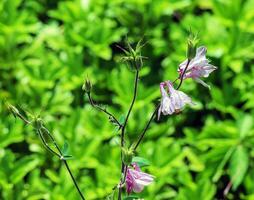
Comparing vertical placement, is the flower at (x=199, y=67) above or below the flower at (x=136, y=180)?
above

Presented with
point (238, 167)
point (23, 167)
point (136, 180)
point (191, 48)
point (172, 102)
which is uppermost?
point (191, 48)

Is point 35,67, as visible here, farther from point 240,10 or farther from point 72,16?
point 240,10

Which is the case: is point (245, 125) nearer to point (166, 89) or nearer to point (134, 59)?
point (166, 89)

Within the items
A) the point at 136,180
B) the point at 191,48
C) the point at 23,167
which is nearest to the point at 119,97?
the point at 23,167

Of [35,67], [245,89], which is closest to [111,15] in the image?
[35,67]

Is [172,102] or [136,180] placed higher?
[172,102]

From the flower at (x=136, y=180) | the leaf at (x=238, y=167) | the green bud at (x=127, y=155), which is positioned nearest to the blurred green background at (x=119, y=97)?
the leaf at (x=238, y=167)

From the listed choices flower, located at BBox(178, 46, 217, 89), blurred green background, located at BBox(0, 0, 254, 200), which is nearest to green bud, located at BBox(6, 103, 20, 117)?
flower, located at BBox(178, 46, 217, 89)

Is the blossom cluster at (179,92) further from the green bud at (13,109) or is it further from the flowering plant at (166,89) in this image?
the green bud at (13,109)
